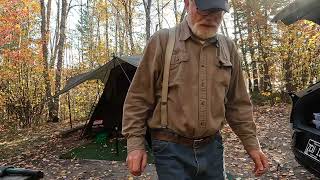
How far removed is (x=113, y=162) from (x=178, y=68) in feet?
18.5

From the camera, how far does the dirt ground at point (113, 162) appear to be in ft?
20.3

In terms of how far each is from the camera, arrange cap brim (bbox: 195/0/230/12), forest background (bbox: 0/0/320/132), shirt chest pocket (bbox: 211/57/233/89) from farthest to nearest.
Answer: forest background (bbox: 0/0/320/132) < shirt chest pocket (bbox: 211/57/233/89) < cap brim (bbox: 195/0/230/12)

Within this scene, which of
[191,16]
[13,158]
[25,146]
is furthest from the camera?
[25,146]

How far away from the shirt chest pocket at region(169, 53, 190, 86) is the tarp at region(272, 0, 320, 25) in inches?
93.4

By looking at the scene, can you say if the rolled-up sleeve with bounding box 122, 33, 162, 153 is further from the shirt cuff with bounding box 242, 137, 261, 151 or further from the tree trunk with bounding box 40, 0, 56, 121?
the tree trunk with bounding box 40, 0, 56, 121

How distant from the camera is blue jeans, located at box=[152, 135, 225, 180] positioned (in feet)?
7.38

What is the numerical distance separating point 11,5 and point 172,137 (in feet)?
63.0

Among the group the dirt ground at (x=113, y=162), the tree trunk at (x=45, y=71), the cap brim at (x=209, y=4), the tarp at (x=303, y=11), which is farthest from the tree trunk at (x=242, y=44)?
the cap brim at (x=209, y=4)

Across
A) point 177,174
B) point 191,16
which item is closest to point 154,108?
point 177,174

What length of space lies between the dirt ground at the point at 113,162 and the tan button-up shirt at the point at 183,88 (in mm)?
3675

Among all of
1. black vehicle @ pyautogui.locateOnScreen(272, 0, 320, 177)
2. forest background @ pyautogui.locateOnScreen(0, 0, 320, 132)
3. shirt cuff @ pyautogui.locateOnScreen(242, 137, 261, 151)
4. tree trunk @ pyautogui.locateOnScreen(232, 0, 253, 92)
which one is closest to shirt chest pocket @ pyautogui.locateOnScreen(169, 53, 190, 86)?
shirt cuff @ pyautogui.locateOnScreen(242, 137, 261, 151)

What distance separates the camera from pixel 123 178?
21.0 feet

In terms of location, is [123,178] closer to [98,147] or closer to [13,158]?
[98,147]

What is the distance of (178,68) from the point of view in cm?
228
